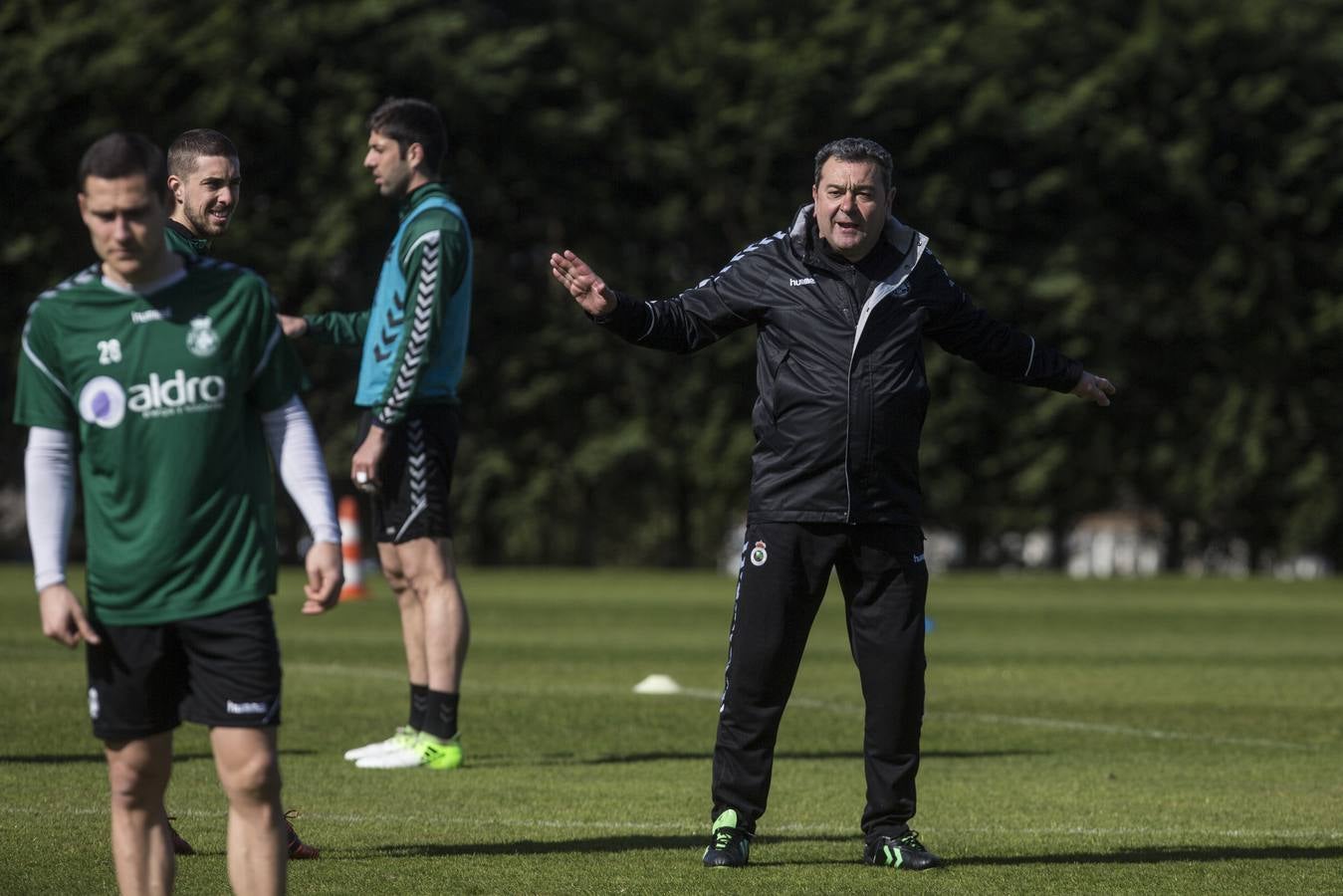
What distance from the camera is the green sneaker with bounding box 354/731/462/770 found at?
29.1 feet

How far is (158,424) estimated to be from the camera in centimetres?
483

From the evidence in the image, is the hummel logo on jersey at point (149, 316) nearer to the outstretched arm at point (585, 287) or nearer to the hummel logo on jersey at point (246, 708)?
the hummel logo on jersey at point (246, 708)

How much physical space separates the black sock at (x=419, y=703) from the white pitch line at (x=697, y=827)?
1358 mm

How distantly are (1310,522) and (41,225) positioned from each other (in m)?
19.3

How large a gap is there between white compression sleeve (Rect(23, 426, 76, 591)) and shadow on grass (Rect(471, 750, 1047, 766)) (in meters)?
4.41

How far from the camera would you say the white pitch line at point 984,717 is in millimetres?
10586

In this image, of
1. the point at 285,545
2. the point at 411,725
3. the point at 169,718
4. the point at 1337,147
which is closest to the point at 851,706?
the point at 411,725

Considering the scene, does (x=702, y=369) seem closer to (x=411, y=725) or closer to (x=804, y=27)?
(x=804, y=27)

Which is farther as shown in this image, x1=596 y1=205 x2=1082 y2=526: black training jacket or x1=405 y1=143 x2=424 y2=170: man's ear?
x1=405 y1=143 x2=424 y2=170: man's ear

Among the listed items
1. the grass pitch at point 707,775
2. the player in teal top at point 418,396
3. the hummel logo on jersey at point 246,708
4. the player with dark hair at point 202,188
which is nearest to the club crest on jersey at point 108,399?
the hummel logo on jersey at point 246,708

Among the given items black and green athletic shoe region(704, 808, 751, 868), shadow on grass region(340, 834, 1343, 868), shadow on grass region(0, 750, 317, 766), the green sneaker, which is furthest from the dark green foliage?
black and green athletic shoe region(704, 808, 751, 868)

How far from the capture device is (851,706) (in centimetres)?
1209

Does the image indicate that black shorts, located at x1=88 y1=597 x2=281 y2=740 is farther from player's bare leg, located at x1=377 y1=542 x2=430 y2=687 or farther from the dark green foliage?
the dark green foliage

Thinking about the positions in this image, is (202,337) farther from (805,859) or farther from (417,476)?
(417,476)
